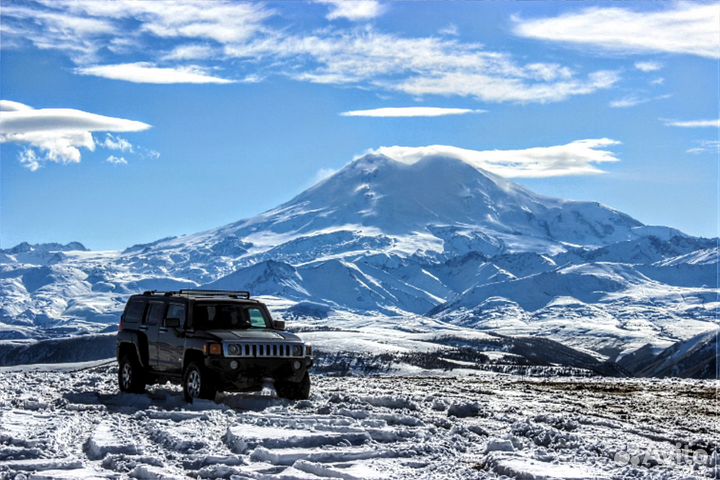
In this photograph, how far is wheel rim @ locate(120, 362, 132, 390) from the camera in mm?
22344

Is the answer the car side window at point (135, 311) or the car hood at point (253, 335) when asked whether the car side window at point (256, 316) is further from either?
the car side window at point (135, 311)

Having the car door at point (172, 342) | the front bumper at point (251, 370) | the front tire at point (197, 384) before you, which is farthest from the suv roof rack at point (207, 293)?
the front bumper at point (251, 370)

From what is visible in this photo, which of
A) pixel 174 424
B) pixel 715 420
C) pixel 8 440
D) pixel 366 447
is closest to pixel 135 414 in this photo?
pixel 174 424

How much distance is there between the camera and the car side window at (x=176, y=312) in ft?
69.2

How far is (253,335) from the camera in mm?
20266

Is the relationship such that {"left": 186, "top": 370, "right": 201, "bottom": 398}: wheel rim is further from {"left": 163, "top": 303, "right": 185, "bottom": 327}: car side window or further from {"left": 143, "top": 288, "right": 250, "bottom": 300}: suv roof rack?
{"left": 143, "top": 288, "right": 250, "bottom": 300}: suv roof rack

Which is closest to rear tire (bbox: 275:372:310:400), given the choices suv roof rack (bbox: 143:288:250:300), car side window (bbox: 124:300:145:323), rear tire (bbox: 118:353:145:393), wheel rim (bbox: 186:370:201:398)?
wheel rim (bbox: 186:370:201:398)

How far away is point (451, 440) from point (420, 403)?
5759 mm

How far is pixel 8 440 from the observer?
13.6 meters

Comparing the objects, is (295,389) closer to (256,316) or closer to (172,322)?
(256,316)

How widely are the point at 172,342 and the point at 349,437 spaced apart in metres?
7.79

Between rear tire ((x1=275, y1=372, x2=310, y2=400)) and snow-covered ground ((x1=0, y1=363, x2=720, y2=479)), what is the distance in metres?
0.30

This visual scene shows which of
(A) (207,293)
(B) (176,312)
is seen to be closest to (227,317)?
(B) (176,312)

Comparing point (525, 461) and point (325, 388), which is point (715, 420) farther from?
point (325, 388)
